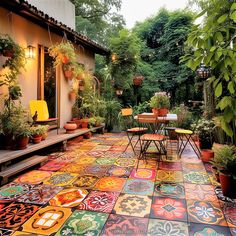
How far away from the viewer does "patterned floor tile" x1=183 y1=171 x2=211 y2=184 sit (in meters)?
3.32

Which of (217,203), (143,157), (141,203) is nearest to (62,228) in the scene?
(141,203)

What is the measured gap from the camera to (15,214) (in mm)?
2361

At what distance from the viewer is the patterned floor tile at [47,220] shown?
210cm

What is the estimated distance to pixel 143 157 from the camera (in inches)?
178

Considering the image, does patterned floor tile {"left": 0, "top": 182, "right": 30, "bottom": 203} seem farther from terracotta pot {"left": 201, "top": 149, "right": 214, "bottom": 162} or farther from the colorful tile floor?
terracotta pot {"left": 201, "top": 149, "right": 214, "bottom": 162}

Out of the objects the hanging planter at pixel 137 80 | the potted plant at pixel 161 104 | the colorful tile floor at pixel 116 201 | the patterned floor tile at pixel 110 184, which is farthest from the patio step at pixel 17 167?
the hanging planter at pixel 137 80

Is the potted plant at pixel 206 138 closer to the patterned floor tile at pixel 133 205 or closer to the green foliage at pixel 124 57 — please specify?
the patterned floor tile at pixel 133 205

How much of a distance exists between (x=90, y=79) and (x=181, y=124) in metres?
3.15

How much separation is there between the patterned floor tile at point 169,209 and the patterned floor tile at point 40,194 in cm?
127

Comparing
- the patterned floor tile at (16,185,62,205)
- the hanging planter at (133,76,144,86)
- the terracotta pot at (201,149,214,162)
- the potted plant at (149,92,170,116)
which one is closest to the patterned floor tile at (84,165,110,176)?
the patterned floor tile at (16,185,62,205)

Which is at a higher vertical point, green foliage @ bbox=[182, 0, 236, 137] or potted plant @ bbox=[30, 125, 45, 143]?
green foliage @ bbox=[182, 0, 236, 137]

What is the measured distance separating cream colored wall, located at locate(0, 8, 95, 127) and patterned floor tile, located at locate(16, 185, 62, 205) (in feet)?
7.86

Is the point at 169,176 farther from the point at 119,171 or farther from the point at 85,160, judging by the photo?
the point at 85,160

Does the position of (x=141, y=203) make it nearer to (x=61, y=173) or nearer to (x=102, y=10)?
(x=61, y=173)
